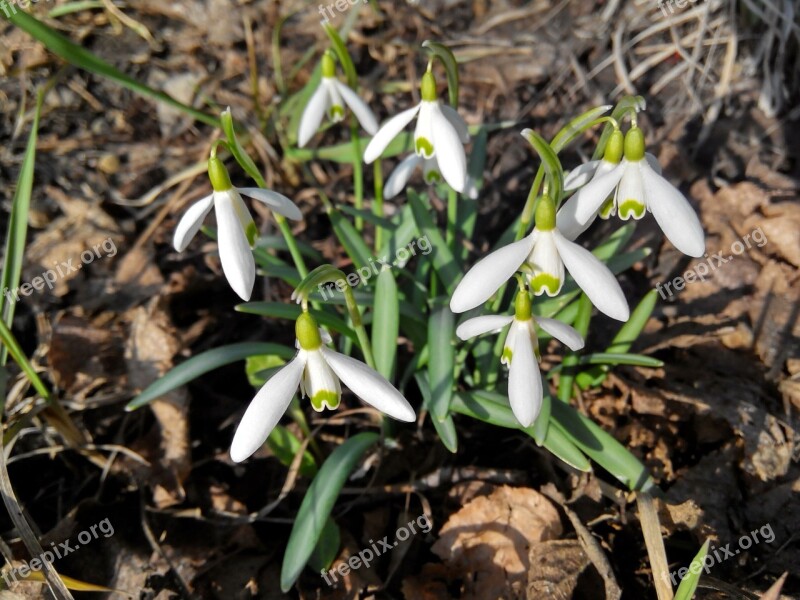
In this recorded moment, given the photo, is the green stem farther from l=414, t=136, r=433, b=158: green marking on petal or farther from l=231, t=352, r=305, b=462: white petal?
l=231, t=352, r=305, b=462: white petal

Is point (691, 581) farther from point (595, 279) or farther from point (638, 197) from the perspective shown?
point (638, 197)

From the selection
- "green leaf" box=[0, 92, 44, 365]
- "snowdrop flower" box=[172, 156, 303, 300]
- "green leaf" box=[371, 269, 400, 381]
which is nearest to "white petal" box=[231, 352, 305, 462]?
"snowdrop flower" box=[172, 156, 303, 300]

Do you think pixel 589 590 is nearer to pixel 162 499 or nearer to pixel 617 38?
pixel 162 499

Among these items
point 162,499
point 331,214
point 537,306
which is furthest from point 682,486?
point 162,499

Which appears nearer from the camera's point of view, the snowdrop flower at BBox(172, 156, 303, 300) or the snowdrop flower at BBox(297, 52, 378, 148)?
the snowdrop flower at BBox(172, 156, 303, 300)

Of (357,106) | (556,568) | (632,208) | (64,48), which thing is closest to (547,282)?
(632,208)

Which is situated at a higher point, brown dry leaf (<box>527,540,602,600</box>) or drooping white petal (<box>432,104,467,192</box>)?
drooping white petal (<box>432,104,467,192</box>)

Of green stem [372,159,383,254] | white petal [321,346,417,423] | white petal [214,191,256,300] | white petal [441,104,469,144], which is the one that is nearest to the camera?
white petal [321,346,417,423]

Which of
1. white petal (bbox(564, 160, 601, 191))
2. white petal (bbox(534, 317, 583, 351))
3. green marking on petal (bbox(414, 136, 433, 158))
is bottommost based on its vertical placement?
white petal (bbox(534, 317, 583, 351))

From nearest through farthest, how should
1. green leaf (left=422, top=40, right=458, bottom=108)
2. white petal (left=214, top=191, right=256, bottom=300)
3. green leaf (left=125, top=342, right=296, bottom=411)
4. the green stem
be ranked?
white petal (left=214, top=191, right=256, bottom=300)
green leaf (left=422, top=40, right=458, bottom=108)
green leaf (left=125, top=342, right=296, bottom=411)
the green stem
